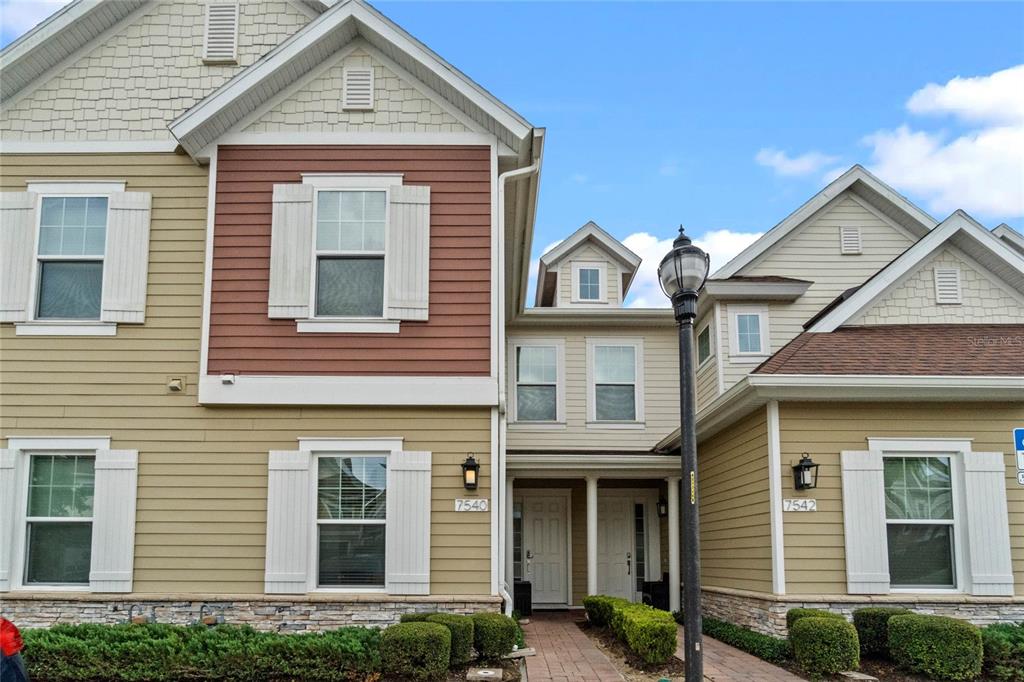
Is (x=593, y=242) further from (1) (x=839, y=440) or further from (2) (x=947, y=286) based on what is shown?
(1) (x=839, y=440)

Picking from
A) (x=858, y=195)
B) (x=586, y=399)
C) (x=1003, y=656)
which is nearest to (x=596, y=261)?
(x=586, y=399)

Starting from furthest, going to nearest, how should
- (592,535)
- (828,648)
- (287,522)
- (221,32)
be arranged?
(592,535), (221,32), (287,522), (828,648)

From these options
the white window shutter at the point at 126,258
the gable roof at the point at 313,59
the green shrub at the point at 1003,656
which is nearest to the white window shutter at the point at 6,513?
the white window shutter at the point at 126,258

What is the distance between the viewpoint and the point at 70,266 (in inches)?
401

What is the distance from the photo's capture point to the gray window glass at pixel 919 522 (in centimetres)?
1014

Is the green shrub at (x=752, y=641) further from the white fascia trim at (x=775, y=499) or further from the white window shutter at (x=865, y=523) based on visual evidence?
the white window shutter at (x=865, y=523)

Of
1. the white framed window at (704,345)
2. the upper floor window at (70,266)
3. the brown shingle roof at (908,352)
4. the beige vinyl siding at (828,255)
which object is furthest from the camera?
the white framed window at (704,345)

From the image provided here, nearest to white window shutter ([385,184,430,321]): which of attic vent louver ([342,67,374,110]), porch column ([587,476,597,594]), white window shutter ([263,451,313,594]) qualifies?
attic vent louver ([342,67,374,110])

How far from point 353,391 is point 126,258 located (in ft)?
10.2

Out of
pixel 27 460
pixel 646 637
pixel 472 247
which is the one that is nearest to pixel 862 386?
pixel 646 637

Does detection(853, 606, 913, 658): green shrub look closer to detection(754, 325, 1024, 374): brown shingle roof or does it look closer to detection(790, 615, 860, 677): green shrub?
detection(790, 615, 860, 677): green shrub

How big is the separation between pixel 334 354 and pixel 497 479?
229 cm

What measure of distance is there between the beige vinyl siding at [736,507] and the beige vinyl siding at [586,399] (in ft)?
7.90

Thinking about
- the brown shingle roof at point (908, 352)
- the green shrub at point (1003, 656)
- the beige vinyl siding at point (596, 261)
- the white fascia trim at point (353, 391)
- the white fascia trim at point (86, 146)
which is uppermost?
the beige vinyl siding at point (596, 261)
